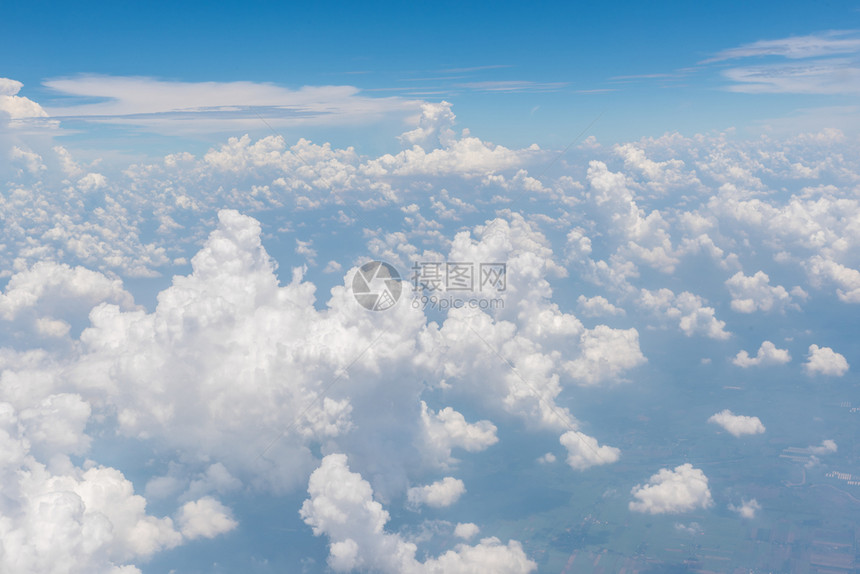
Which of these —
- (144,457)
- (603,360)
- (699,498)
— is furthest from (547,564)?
(603,360)

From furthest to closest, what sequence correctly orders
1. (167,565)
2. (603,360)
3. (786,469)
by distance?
(603,360)
(786,469)
(167,565)

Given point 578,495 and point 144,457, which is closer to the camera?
point 144,457

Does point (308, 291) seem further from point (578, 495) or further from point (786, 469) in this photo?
point (786, 469)

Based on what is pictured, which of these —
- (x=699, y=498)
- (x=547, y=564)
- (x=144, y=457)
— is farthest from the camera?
(x=699, y=498)

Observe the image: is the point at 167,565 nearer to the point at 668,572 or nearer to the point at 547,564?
the point at 547,564

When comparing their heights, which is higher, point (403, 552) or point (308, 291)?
point (308, 291)

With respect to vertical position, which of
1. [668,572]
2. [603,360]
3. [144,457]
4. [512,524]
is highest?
[603,360]

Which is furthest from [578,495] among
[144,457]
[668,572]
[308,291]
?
[144,457]

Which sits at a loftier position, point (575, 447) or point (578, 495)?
point (575, 447)

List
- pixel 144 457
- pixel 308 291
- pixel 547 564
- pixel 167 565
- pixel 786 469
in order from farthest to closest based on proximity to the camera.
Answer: pixel 786 469, pixel 144 457, pixel 547 564, pixel 167 565, pixel 308 291
